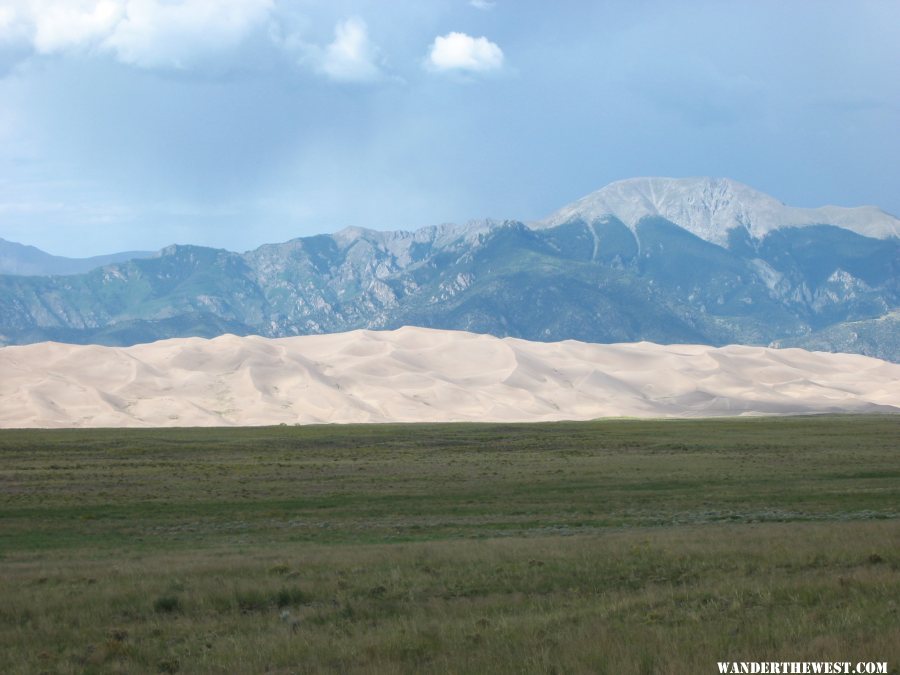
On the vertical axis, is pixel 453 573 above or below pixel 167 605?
above

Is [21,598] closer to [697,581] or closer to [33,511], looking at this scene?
[697,581]

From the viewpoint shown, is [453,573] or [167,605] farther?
[453,573]

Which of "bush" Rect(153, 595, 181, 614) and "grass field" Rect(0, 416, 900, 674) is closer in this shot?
"grass field" Rect(0, 416, 900, 674)

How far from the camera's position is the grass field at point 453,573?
14297 millimetres

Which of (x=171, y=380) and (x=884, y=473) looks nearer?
(x=884, y=473)

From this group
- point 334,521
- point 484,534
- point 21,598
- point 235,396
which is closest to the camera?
point 21,598

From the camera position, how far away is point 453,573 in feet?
68.2

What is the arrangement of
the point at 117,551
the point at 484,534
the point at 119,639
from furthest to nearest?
the point at 484,534 → the point at 117,551 → the point at 119,639

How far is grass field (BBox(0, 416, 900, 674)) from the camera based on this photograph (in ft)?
46.9

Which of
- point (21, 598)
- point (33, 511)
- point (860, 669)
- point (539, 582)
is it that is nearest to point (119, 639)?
point (21, 598)

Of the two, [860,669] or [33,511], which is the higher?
[860,669]

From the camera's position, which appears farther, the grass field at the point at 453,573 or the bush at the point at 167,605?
the bush at the point at 167,605

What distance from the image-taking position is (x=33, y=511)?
Answer: 139ft

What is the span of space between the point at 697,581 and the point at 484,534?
13.2m
